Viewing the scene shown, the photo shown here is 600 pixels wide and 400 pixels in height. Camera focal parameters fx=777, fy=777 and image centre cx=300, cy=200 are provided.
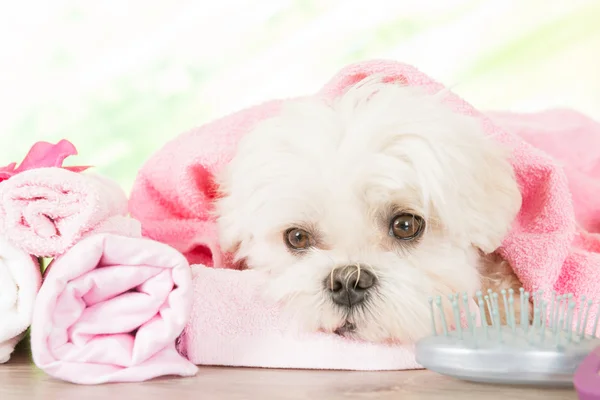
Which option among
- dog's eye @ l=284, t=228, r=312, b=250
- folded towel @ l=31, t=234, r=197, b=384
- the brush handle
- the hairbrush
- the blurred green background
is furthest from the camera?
the blurred green background

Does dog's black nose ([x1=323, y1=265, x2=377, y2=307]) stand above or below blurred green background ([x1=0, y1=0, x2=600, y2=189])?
below

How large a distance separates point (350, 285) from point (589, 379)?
0.60 m

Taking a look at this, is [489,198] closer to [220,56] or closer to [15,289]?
[15,289]

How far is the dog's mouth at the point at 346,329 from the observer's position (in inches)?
59.7

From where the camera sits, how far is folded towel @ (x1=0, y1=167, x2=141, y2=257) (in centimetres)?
143

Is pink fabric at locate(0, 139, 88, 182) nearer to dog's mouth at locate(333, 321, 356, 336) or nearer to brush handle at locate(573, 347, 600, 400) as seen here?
dog's mouth at locate(333, 321, 356, 336)

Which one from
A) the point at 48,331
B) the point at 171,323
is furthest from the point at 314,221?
the point at 48,331

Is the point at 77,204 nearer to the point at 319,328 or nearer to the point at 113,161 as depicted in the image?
the point at 319,328

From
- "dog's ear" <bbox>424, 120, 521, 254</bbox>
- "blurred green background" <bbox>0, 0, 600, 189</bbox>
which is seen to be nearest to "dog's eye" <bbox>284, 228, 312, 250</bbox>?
"dog's ear" <bbox>424, 120, 521, 254</bbox>

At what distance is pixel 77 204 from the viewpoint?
1453 millimetres

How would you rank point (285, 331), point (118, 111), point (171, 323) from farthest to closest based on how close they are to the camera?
point (118, 111) < point (285, 331) < point (171, 323)

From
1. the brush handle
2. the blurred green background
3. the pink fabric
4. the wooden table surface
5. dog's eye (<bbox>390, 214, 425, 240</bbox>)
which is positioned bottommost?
the wooden table surface

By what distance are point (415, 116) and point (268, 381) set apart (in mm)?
683

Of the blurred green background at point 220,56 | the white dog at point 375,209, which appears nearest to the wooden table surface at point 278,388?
the white dog at point 375,209
